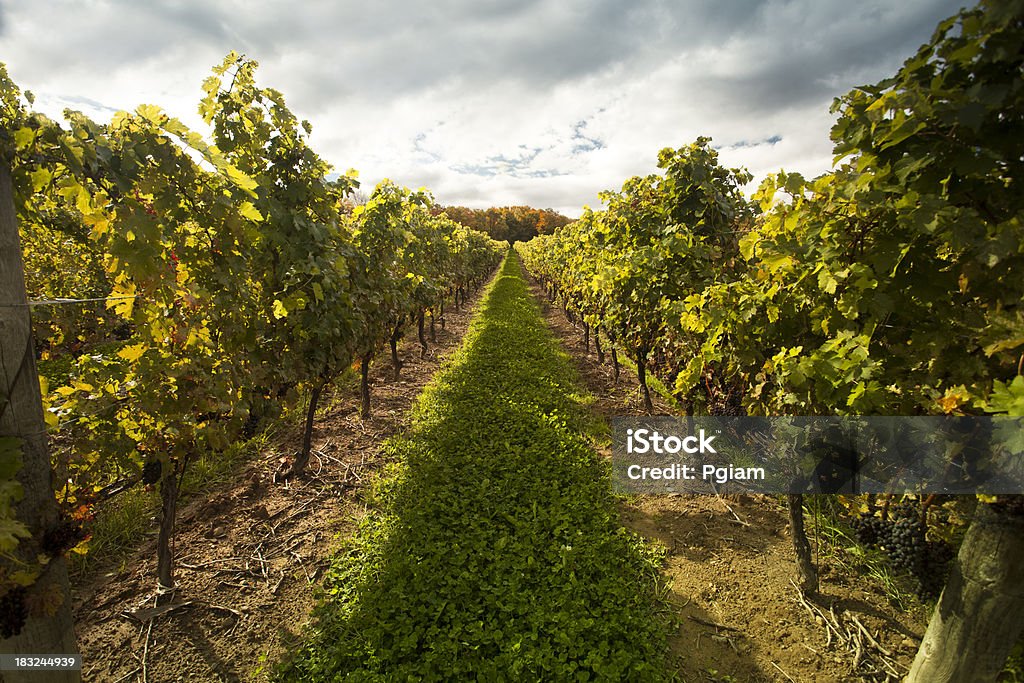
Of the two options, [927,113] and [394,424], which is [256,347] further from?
[927,113]

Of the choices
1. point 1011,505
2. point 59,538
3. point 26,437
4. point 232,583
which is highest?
point 26,437

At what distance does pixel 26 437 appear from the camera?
2127mm

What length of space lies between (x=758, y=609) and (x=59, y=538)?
479 cm

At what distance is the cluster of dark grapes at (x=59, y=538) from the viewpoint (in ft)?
7.16

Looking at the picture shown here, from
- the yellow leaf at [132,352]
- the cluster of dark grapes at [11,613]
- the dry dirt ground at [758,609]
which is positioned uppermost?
the yellow leaf at [132,352]

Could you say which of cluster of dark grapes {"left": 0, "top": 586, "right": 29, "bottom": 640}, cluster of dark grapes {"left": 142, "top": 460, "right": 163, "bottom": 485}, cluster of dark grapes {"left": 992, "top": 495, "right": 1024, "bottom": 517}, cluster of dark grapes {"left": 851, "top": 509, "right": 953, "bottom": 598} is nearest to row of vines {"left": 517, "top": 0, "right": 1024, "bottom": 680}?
cluster of dark grapes {"left": 992, "top": 495, "right": 1024, "bottom": 517}

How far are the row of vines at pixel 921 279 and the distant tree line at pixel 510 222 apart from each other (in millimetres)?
87848

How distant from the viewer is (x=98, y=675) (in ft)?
9.89

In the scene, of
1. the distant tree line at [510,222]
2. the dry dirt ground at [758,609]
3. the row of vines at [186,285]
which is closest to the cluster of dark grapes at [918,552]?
the dry dirt ground at [758,609]

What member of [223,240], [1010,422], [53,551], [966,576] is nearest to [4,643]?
[53,551]
